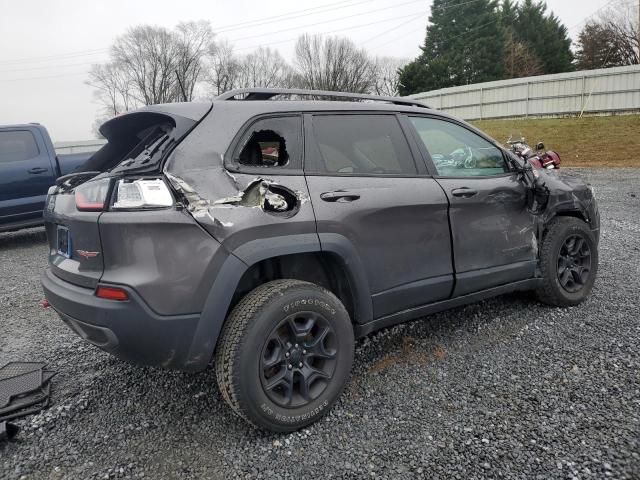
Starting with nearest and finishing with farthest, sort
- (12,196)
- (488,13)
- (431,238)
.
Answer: (431,238)
(12,196)
(488,13)

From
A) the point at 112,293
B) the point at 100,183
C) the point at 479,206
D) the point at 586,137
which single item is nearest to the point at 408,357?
the point at 479,206

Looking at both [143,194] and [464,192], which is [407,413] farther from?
[143,194]

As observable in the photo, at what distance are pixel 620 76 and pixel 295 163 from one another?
23.3 meters

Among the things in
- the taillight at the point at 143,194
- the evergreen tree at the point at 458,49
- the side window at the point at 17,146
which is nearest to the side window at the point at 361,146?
the taillight at the point at 143,194

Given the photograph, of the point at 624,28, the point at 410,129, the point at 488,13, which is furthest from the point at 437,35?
the point at 410,129

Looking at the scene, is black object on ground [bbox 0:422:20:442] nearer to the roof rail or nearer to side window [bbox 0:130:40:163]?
the roof rail

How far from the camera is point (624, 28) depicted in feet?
109

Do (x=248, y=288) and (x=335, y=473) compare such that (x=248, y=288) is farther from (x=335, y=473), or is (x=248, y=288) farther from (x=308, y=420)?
(x=335, y=473)

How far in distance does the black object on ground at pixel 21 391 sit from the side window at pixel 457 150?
2.85 meters

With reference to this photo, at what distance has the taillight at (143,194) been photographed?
6.89 feet

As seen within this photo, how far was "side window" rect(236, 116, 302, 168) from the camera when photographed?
7.95ft

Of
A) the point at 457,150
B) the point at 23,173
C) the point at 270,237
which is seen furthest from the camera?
the point at 23,173

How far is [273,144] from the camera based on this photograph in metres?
2.51

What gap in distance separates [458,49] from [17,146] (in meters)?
41.3
